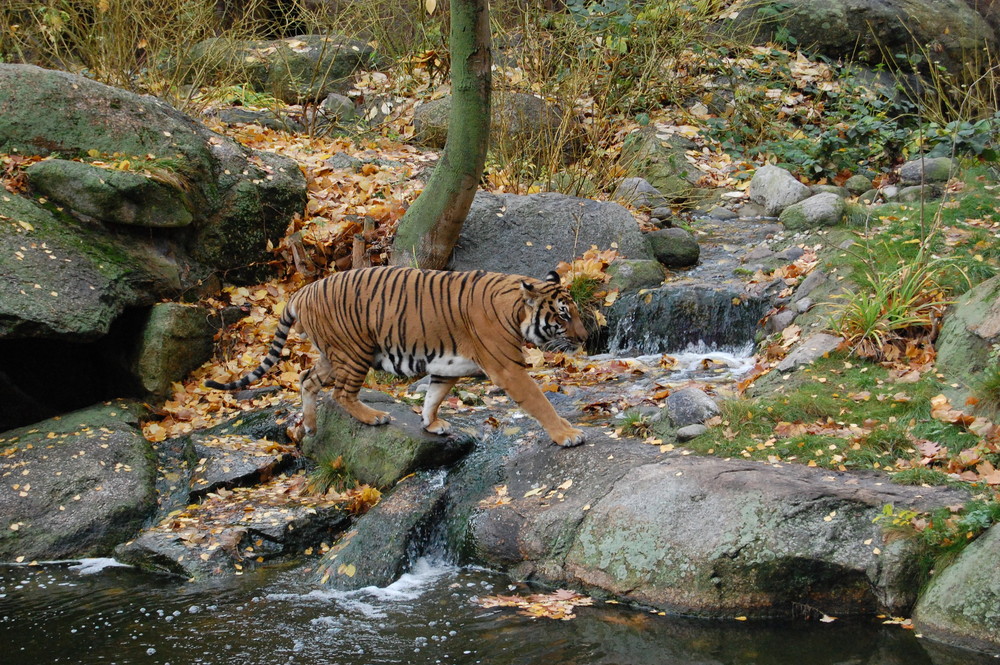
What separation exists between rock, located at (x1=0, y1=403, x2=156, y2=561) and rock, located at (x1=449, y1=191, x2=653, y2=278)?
3934mm

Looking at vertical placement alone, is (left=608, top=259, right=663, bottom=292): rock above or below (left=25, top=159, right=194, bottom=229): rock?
below

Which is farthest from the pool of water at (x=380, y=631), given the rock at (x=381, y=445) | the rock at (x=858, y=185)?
the rock at (x=858, y=185)

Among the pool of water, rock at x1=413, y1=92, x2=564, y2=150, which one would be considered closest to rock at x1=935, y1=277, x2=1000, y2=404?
the pool of water

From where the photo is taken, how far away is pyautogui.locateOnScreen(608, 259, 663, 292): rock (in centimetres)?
920

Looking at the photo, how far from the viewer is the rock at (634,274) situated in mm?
9203

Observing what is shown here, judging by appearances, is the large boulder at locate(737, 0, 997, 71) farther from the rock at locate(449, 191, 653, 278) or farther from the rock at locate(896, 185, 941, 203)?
the rock at locate(449, 191, 653, 278)

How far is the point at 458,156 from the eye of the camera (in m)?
8.88

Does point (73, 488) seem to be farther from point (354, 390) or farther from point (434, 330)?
point (434, 330)

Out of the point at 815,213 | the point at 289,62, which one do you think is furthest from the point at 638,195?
the point at 289,62

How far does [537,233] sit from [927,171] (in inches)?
182

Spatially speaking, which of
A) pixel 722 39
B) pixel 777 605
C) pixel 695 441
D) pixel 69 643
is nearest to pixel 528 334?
pixel 695 441

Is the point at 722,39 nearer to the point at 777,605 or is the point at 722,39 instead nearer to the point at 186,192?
the point at 186,192

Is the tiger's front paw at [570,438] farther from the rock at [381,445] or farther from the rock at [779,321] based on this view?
the rock at [779,321]

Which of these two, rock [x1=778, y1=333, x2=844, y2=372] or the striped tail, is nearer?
the striped tail
